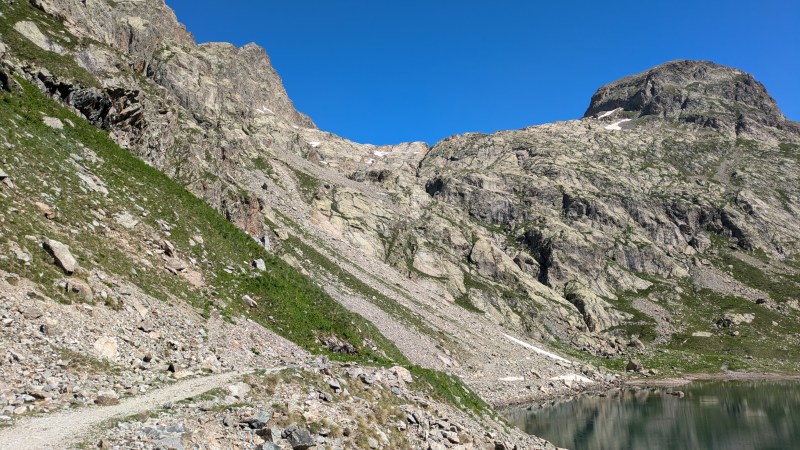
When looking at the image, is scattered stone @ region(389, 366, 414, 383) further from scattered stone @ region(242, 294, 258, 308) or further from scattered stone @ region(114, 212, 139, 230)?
scattered stone @ region(114, 212, 139, 230)

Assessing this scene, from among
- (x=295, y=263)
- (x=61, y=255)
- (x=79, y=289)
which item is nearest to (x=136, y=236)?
(x=61, y=255)

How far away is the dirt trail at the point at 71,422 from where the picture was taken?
12.3m

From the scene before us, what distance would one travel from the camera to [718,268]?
182 m

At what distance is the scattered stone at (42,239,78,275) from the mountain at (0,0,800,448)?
12 centimetres

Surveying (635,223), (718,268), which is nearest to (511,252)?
(635,223)

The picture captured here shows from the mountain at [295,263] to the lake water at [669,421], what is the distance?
8.92 metres

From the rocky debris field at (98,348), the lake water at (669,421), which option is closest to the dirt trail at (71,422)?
the rocky debris field at (98,348)

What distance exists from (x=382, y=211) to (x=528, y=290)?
4706cm

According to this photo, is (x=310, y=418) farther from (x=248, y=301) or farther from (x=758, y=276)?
(x=758, y=276)

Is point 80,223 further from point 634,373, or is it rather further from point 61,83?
point 634,373

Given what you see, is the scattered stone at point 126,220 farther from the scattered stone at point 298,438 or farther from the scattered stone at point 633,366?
the scattered stone at point 633,366

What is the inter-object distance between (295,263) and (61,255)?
1642 inches

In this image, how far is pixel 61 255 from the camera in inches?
848

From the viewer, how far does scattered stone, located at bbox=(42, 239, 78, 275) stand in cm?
2134
